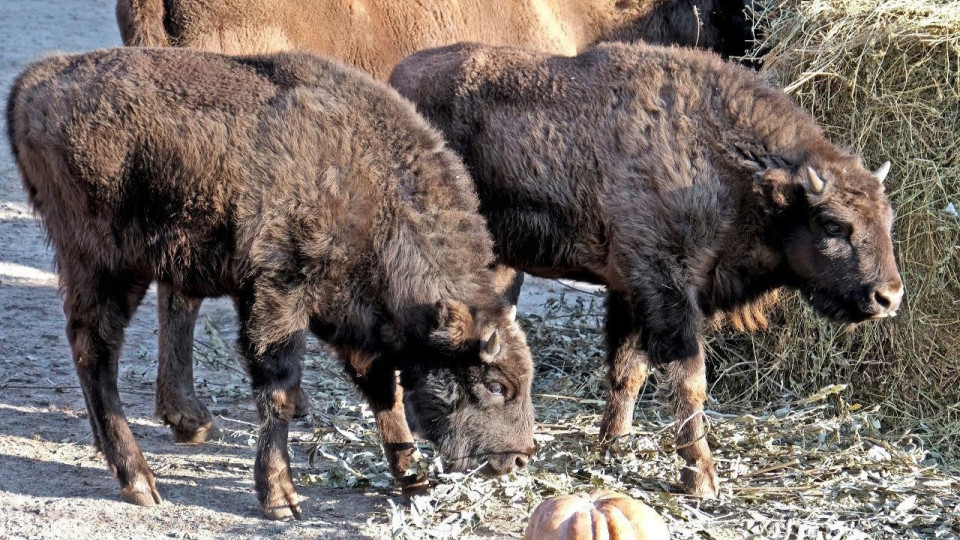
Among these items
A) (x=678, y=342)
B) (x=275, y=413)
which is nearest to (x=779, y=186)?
(x=678, y=342)

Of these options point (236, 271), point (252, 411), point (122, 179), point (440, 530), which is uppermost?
point (122, 179)

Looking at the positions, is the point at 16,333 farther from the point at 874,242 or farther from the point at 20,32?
the point at 20,32

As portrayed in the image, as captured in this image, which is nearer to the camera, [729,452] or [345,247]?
[345,247]

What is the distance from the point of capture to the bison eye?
5098 millimetres

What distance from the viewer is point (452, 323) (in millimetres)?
4996

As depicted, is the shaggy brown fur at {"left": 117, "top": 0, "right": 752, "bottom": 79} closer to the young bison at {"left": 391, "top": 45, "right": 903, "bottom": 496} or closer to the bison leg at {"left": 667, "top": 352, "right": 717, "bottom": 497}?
the young bison at {"left": 391, "top": 45, "right": 903, "bottom": 496}

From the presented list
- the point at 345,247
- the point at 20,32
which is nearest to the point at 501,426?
the point at 345,247

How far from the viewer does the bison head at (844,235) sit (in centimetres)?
545

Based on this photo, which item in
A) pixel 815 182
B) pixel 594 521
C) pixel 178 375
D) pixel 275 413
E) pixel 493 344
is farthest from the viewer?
pixel 178 375

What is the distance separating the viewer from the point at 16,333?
7.77 meters

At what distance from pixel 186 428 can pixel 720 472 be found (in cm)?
284

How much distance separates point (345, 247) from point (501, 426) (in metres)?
1.04

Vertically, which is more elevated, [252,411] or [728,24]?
[728,24]

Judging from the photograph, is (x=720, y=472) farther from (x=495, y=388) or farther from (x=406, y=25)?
(x=406, y=25)
